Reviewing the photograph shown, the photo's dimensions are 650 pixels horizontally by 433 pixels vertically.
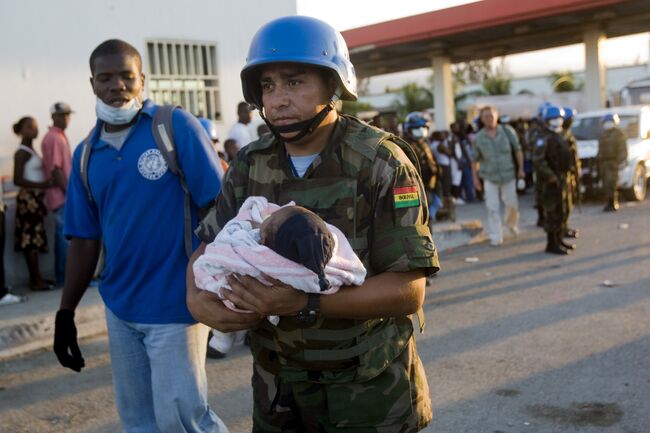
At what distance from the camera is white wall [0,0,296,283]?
8695 millimetres

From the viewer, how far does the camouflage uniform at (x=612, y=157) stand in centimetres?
1319

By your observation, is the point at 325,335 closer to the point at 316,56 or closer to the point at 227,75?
the point at 316,56

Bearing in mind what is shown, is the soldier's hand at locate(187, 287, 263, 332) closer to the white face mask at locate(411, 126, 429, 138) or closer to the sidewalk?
the sidewalk

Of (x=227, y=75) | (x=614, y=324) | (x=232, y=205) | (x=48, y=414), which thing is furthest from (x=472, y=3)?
(x=232, y=205)

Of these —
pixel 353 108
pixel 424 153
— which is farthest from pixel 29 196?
pixel 353 108

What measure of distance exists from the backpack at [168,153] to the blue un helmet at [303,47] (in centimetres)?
83

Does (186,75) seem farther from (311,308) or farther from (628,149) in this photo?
(311,308)

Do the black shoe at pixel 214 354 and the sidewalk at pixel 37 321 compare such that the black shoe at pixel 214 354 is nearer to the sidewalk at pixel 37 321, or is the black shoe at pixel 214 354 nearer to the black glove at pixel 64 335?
the sidewalk at pixel 37 321

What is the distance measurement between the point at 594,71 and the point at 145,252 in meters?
19.8

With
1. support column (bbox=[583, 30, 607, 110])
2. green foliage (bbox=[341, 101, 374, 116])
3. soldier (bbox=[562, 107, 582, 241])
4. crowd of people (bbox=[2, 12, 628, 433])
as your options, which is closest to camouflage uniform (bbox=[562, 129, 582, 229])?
soldier (bbox=[562, 107, 582, 241])

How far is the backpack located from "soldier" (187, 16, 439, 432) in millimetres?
723

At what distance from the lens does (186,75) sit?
34.2ft

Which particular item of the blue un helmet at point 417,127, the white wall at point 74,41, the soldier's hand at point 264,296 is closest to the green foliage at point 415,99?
the white wall at point 74,41

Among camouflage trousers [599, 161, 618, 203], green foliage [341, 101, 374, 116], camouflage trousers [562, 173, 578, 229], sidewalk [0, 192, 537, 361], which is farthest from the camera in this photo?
green foliage [341, 101, 374, 116]
